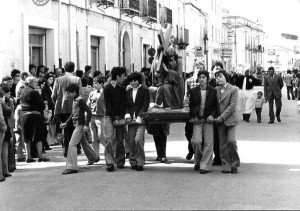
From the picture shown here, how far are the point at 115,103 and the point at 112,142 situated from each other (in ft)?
2.36

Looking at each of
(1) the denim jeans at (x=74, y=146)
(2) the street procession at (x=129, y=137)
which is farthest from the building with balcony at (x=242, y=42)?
(1) the denim jeans at (x=74, y=146)

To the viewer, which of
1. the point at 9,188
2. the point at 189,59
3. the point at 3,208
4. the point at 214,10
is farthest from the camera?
the point at 214,10

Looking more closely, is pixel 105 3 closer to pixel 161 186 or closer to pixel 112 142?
pixel 112 142

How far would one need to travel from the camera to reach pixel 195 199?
8.99 meters

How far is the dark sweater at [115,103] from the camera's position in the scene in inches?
479

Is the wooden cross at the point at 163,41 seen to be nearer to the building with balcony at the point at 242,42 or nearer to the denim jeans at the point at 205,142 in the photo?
the denim jeans at the point at 205,142

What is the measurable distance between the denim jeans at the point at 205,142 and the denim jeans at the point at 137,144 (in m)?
0.97

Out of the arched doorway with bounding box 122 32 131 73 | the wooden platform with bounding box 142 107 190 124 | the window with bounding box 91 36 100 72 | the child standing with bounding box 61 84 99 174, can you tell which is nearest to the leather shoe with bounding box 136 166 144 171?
the wooden platform with bounding box 142 107 190 124

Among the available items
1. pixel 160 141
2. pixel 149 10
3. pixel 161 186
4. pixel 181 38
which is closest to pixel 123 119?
pixel 160 141

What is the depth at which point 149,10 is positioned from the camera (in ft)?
107

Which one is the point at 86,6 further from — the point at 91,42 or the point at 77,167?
the point at 77,167

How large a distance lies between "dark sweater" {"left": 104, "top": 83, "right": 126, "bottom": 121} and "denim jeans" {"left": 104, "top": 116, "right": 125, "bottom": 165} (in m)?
0.12

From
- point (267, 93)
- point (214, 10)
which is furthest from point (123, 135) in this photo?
point (214, 10)

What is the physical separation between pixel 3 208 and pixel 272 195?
146 inches
